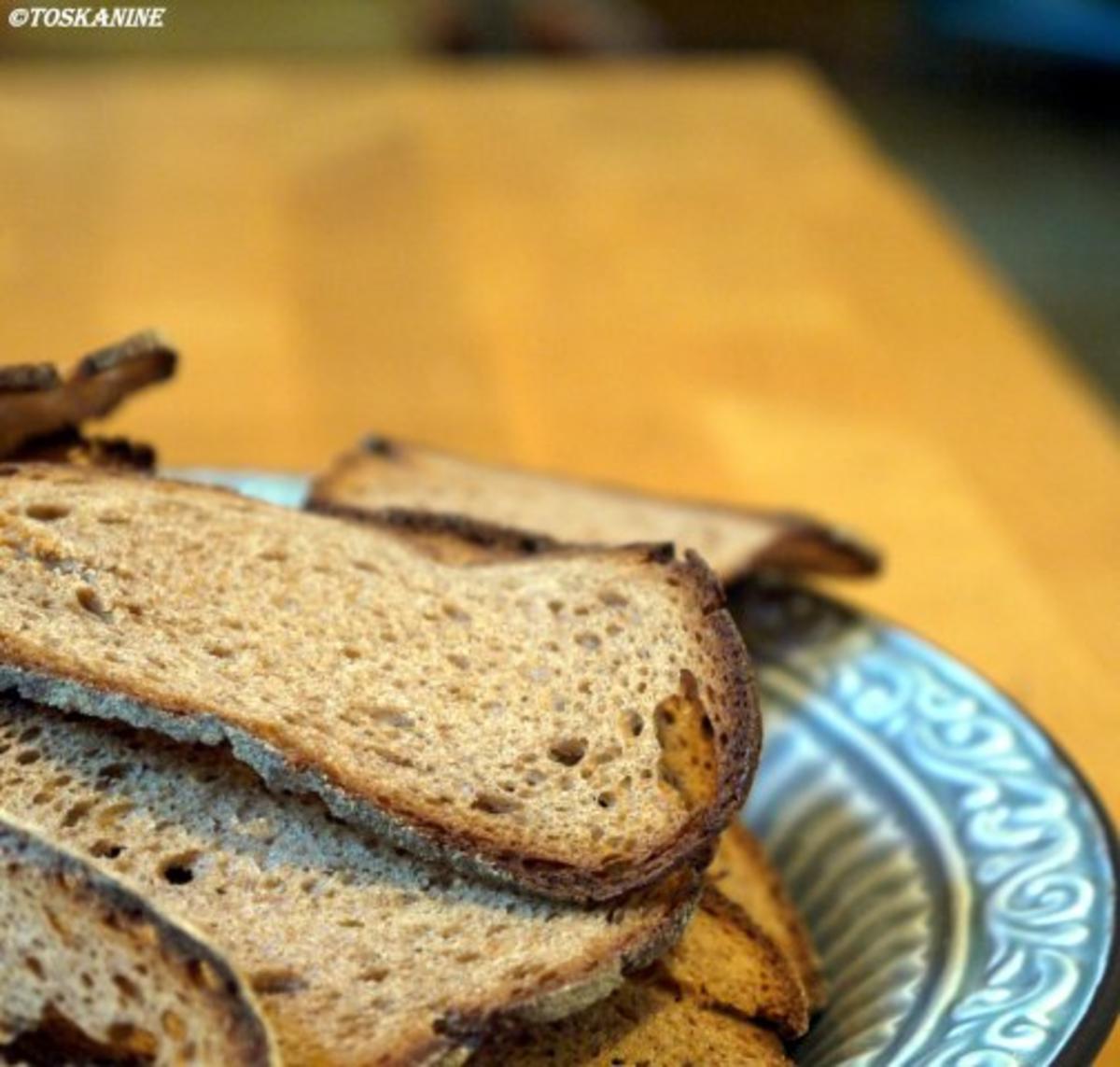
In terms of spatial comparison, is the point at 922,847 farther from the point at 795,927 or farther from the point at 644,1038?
the point at 644,1038

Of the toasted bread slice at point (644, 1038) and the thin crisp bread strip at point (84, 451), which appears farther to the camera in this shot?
the thin crisp bread strip at point (84, 451)

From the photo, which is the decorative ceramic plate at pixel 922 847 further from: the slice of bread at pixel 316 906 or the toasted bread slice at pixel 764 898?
the slice of bread at pixel 316 906

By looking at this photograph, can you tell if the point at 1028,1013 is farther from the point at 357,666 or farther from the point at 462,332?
the point at 462,332

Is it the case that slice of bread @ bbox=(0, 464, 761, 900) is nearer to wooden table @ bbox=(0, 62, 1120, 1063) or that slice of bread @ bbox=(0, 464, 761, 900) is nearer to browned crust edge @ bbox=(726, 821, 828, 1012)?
browned crust edge @ bbox=(726, 821, 828, 1012)

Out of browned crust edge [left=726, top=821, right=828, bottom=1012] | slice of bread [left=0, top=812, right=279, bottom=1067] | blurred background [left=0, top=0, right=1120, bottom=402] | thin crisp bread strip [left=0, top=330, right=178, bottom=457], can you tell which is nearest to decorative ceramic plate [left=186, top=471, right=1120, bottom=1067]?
browned crust edge [left=726, top=821, right=828, bottom=1012]

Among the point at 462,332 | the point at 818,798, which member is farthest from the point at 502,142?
the point at 818,798

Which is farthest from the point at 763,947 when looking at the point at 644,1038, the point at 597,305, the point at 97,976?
the point at 597,305

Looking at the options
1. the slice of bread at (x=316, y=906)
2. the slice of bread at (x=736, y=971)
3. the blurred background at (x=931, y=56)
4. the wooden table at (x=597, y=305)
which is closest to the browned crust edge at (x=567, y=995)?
the slice of bread at (x=316, y=906)
